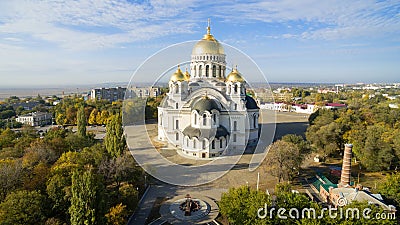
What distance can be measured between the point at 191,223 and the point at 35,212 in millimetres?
6646

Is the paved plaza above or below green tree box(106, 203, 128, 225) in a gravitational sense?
below

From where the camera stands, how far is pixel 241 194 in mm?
11391

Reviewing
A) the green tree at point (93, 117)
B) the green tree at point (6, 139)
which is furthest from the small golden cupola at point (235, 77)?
the green tree at point (93, 117)

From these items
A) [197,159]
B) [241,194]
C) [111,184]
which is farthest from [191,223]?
[197,159]

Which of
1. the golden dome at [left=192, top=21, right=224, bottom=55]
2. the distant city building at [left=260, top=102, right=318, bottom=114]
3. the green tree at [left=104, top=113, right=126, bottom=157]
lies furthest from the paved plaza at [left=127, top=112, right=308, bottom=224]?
the distant city building at [left=260, top=102, right=318, bottom=114]

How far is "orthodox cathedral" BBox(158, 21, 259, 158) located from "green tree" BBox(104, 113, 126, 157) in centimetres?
581

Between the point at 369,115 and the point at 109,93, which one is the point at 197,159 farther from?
the point at 109,93

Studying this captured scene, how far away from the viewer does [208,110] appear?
71.5 ft

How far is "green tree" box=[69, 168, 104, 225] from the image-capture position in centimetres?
967

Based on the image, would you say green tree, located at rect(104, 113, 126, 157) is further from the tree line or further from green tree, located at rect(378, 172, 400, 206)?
green tree, located at rect(378, 172, 400, 206)

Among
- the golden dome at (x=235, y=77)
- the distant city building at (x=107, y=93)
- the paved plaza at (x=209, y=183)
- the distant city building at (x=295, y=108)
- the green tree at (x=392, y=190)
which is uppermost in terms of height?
the golden dome at (x=235, y=77)

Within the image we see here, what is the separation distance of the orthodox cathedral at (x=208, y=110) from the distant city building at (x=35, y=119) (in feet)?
82.0

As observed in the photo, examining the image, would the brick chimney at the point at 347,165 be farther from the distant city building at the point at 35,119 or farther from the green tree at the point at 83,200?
the distant city building at the point at 35,119

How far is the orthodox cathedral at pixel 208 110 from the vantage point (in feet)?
71.2
